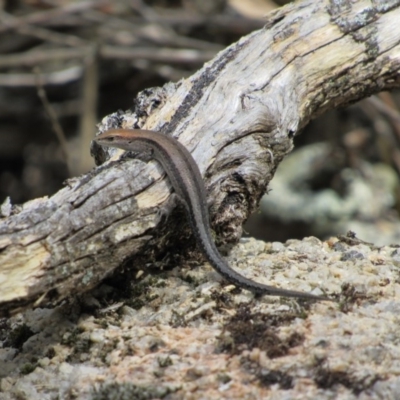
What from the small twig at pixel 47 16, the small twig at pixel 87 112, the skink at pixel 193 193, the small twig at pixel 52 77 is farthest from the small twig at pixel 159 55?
the skink at pixel 193 193

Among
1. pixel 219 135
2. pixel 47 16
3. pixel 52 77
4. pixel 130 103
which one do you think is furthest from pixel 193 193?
pixel 130 103

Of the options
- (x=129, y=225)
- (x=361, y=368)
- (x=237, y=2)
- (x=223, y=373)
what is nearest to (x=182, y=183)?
(x=129, y=225)

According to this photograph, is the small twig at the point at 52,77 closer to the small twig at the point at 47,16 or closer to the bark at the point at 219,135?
the small twig at the point at 47,16

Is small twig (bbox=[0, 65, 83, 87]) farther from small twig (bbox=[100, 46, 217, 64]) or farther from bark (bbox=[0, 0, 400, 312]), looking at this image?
bark (bbox=[0, 0, 400, 312])

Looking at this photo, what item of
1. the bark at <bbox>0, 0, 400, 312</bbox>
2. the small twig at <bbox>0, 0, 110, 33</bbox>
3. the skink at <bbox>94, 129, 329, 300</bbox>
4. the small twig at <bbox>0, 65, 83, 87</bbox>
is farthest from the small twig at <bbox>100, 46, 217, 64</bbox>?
the skink at <bbox>94, 129, 329, 300</bbox>

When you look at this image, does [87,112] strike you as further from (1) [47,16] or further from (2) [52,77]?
(1) [47,16]
